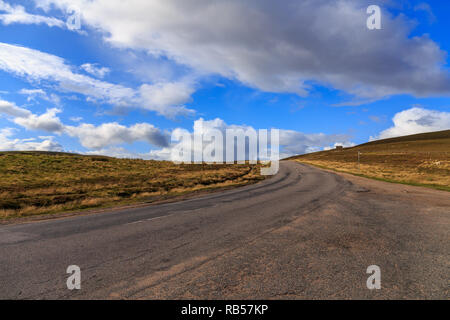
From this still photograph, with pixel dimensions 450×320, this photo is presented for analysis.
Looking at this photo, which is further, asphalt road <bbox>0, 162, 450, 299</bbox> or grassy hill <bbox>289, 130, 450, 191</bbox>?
grassy hill <bbox>289, 130, 450, 191</bbox>

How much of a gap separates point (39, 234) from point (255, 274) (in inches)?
302

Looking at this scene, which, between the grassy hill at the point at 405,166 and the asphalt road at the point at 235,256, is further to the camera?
the grassy hill at the point at 405,166

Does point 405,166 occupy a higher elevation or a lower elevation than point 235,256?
higher

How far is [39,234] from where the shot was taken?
27.6ft

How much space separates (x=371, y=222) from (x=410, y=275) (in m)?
4.47

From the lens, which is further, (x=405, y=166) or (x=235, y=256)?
(x=405, y=166)

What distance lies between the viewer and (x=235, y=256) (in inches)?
223

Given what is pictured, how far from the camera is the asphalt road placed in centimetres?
418

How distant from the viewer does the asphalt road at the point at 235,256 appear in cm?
418

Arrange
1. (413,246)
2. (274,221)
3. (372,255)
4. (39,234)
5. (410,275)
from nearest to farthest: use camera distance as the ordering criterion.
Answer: (410,275) → (372,255) → (413,246) → (39,234) → (274,221)
